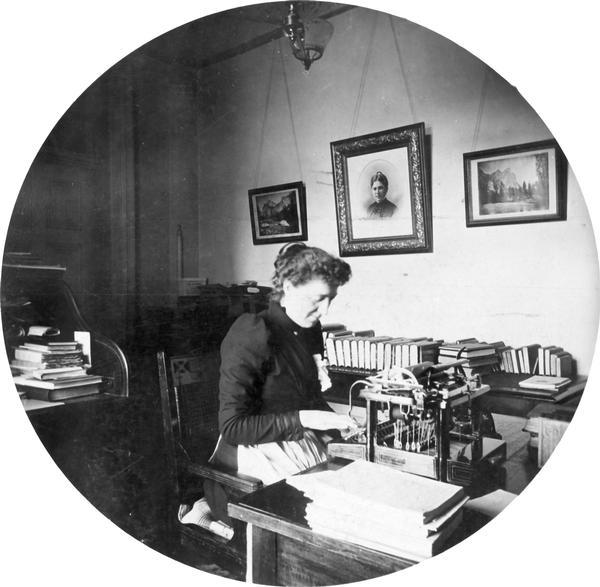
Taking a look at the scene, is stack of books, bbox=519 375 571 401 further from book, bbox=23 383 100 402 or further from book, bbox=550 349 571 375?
book, bbox=23 383 100 402

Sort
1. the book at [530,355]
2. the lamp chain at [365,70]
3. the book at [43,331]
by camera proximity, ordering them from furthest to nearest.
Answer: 1. the book at [43,331]
2. the lamp chain at [365,70]
3. the book at [530,355]

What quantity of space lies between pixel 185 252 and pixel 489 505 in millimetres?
1029

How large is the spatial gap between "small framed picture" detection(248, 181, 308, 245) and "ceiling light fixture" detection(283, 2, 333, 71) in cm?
33

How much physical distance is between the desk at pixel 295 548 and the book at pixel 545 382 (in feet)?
1.11

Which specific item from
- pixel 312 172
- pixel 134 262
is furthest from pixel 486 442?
pixel 134 262

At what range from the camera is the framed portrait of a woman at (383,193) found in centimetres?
153

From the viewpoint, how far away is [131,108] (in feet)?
5.70

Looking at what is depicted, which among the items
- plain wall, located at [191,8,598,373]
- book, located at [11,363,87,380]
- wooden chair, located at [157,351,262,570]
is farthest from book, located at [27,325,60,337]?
plain wall, located at [191,8,598,373]

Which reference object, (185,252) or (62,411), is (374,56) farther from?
(62,411)

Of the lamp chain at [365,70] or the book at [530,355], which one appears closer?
the book at [530,355]

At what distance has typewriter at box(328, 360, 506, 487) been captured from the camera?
1.45m

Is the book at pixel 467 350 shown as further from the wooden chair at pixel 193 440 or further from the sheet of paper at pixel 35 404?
the sheet of paper at pixel 35 404

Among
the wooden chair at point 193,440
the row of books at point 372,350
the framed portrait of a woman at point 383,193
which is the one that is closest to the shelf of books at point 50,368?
the wooden chair at point 193,440

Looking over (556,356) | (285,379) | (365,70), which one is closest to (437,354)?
(556,356)
